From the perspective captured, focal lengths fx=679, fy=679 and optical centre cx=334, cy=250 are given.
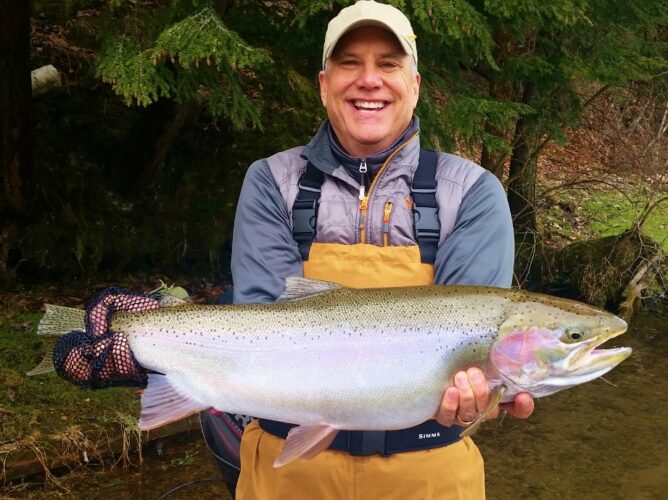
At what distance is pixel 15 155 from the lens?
20.8 feet

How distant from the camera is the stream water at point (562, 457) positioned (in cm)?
534

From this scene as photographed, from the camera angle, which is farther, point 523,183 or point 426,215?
point 523,183

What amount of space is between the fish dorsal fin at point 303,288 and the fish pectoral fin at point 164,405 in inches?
22.0

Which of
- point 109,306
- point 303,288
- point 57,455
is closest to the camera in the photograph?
point 303,288

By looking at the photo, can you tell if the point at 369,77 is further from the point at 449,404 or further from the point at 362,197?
the point at 449,404

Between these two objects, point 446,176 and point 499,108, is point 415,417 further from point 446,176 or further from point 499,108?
point 499,108

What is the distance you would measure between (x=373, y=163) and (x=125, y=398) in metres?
3.86

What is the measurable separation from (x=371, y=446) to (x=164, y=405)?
84 cm

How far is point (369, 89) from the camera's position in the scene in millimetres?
2854

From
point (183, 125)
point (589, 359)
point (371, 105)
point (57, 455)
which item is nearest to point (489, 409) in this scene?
point (589, 359)

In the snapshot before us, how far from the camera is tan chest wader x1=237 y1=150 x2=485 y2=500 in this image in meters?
2.63

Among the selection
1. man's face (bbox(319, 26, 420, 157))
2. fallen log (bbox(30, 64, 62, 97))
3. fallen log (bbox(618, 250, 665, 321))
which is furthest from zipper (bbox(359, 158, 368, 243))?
fallen log (bbox(618, 250, 665, 321))

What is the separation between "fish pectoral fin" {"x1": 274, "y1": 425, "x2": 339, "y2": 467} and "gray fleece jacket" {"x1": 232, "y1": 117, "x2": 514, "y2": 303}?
591mm

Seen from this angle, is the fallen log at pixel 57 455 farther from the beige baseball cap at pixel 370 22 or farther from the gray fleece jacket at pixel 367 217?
the beige baseball cap at pixel 370 22
